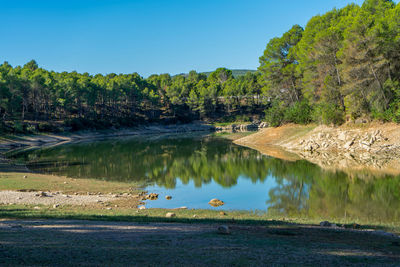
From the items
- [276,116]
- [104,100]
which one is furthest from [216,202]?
[104,100]

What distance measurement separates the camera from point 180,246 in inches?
437

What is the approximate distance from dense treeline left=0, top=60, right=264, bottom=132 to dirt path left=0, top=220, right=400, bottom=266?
7728cm

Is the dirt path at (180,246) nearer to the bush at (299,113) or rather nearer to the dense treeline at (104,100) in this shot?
the bush at (299,113)

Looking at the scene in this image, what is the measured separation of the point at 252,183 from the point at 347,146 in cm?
2354

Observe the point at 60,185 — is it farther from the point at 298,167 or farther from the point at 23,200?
the point at 298,167

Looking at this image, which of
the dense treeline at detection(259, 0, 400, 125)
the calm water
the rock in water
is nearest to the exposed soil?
the calm water

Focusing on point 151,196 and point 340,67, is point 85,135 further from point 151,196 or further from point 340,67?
point 151,196

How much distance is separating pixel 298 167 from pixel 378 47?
20.2 m

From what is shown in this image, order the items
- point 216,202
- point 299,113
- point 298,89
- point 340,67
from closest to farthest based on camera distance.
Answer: point 216,202 < point 340,67 < point 299,113 < point 298,89

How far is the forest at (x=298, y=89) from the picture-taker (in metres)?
46.6

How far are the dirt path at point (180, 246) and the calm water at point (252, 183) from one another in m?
8.05

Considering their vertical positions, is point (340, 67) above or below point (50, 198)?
above

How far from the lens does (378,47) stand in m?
45.1

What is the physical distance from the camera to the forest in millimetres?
46562
